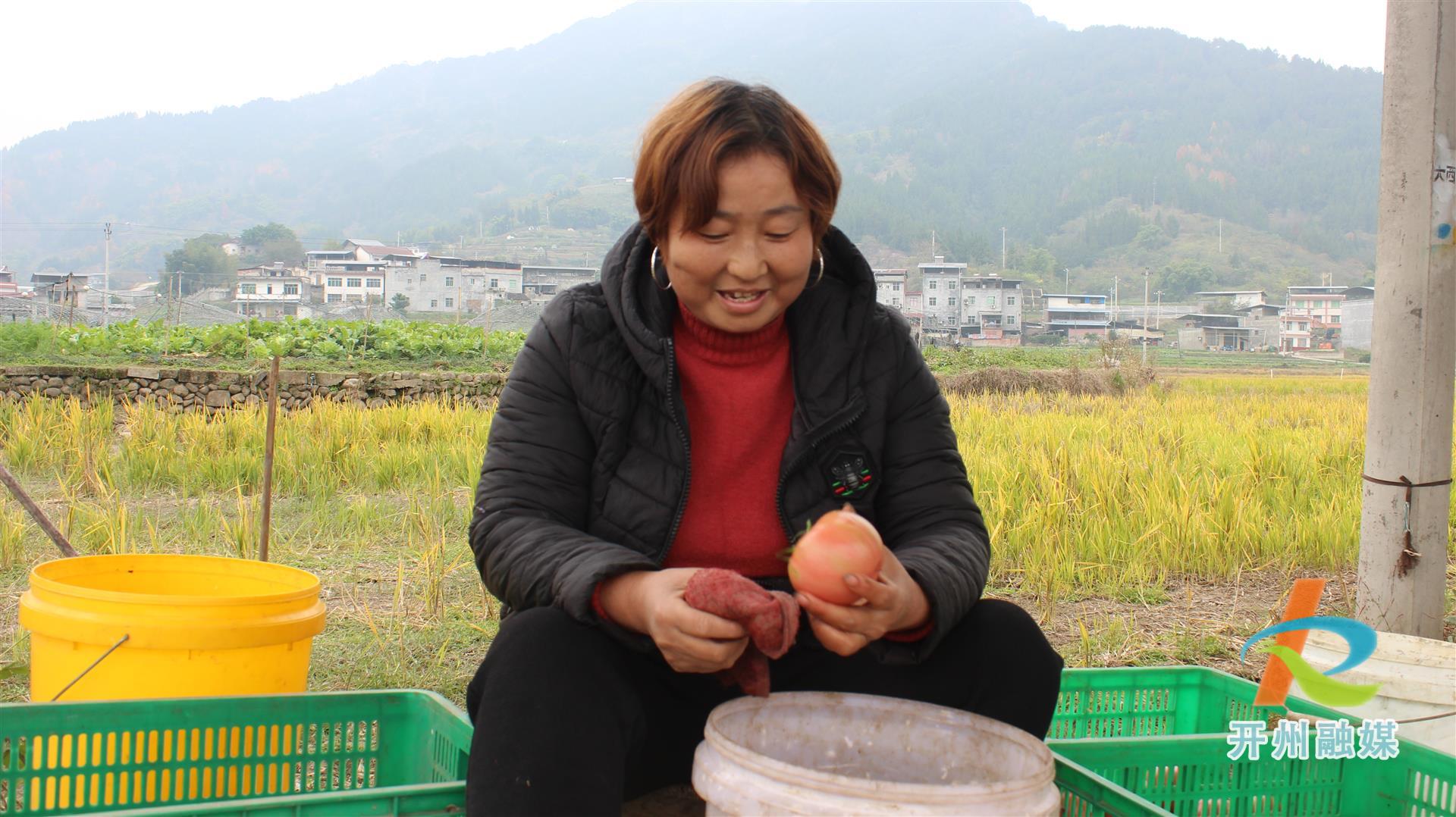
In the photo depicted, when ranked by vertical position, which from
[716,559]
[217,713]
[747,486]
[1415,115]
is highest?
[1415,115]

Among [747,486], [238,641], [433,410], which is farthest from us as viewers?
[433,410]

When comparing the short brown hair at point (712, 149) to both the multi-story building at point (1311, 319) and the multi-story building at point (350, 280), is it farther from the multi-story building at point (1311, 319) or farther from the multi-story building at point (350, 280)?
the multi-story building at point (350, 280)

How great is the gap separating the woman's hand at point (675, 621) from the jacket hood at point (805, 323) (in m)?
0.35

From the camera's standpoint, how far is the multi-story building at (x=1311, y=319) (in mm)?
65125

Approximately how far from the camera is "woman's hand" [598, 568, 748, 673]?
114 centimetres

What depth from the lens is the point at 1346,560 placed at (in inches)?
153

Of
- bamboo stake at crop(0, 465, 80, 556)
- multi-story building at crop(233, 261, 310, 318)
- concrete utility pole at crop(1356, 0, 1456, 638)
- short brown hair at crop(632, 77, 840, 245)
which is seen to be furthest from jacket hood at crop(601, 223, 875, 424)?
multi-story building at crop(233, 261, 310, 318)

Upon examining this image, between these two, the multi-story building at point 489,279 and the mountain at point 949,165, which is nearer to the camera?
the multi-story building at point 489,279

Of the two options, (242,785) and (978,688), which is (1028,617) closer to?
(978,688)

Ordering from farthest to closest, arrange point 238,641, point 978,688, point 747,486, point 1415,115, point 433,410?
point 433,410 → point 1415,115 → point 238,641 → point 747,486 → point 978,688

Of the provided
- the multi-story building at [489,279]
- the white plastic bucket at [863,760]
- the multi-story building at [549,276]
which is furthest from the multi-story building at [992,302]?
the white plastic bucket at [863,760]

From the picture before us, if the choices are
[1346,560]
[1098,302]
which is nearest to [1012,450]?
[1346,560]

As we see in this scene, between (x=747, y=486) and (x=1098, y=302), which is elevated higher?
(x=1098, y=302)

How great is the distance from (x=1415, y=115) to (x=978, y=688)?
204 centimetres
